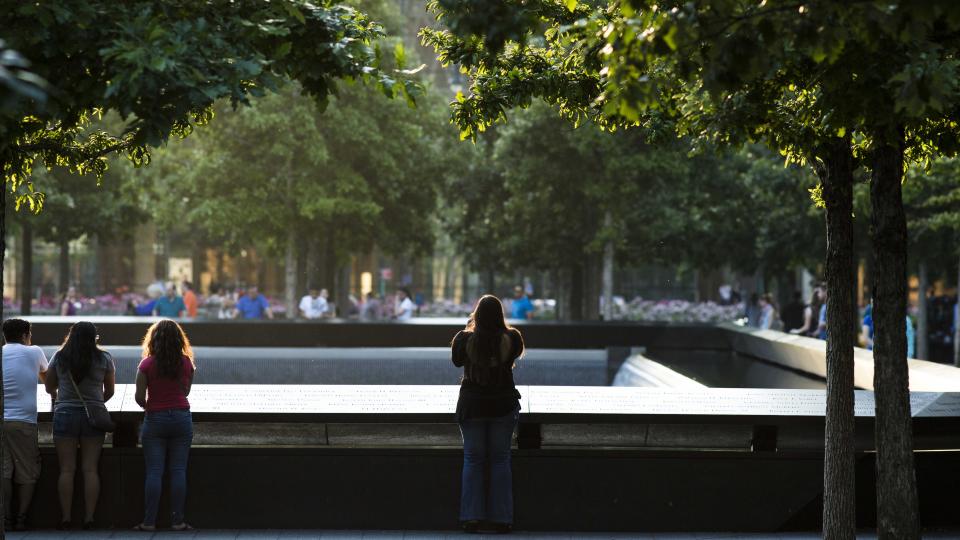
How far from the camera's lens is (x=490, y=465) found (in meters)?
8.98

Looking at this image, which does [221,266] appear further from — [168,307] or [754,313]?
[168,307]

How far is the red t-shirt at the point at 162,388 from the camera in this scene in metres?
8.86

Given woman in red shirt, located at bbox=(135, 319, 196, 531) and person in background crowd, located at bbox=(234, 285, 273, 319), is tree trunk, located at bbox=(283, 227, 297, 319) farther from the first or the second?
woman in red shirt, located at bbox=(135, 319, 196, 531)

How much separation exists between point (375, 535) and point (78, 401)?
2204 millimetres

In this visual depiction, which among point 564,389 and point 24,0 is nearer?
point 24,0

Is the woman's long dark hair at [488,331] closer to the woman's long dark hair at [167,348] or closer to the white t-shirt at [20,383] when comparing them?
the woman's long dark hair at [167,348]

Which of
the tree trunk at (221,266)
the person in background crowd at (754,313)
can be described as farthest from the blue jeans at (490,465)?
the tree trunk at (221,266)

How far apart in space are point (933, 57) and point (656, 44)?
48.7 inches

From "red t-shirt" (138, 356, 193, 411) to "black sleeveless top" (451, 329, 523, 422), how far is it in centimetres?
184

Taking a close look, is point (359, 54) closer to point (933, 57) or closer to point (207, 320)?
point (933, 57)

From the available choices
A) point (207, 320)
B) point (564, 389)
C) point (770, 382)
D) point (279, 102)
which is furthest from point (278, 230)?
point (564, 389)

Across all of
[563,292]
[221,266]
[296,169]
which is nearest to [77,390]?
[296,169]

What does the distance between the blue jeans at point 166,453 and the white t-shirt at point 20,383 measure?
773 millimetres

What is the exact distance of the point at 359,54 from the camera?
6.54m
